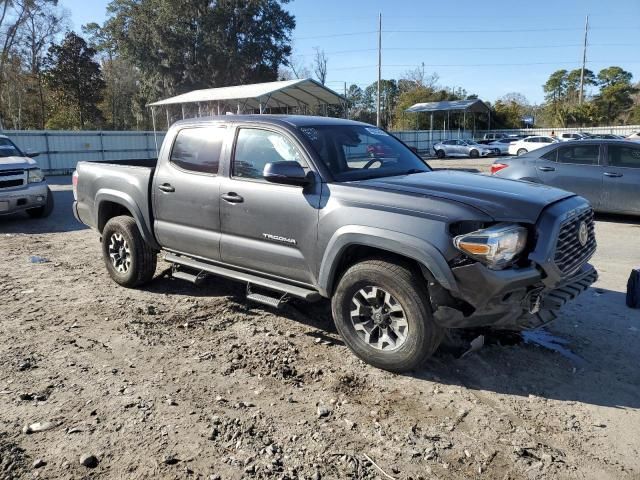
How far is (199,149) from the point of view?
5.13 meters

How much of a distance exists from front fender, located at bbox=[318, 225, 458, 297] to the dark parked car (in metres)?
7.29

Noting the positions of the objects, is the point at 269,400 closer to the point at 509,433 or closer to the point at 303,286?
the point at 303,286

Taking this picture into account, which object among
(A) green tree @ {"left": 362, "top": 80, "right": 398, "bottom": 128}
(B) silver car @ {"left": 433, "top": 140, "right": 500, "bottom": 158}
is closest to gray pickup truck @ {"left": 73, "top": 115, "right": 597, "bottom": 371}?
(B) silver car @ {"left": 433, "top": 140, "right": 500, "bottom": 158}

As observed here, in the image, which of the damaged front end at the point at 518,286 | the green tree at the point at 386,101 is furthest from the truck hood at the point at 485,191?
the green tree at the point at 386,101

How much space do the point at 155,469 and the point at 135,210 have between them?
336cm

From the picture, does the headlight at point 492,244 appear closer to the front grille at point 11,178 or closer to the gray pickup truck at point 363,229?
the gray pickup truck at point 363,229

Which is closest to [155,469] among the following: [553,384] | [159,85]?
[553,384]

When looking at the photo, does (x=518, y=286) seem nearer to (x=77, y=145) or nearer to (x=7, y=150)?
(x=7, y=150)

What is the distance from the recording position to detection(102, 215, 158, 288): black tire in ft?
18.6

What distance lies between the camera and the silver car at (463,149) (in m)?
35.9

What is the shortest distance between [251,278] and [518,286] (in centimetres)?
224

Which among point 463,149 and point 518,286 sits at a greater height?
point 463,149

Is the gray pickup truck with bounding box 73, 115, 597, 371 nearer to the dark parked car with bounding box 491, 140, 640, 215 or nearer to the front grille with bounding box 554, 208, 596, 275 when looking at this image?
the front grille with bounding box 554, 208, 596, 275

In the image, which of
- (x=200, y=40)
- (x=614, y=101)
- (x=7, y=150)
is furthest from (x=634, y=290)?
(x=614, y=101)
